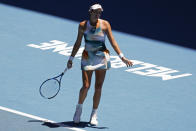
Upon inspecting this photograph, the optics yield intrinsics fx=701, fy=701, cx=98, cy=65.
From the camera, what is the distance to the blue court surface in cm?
1239

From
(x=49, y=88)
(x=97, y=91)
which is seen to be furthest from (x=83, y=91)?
(x=49, y=88)

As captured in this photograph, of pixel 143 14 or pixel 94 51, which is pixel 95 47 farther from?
pixel 143 14

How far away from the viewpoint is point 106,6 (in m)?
20.8

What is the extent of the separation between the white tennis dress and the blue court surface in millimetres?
1098

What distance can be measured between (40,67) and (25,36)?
2.55m

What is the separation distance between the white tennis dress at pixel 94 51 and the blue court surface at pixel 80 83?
1.10m

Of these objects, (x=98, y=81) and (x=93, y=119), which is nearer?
(x=98, y=81)

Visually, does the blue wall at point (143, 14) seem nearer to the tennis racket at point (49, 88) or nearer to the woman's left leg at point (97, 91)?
the woman's left leg at point (97, 91)

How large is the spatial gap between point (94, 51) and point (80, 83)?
2.63 metres

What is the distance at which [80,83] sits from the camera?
1442 centimetres

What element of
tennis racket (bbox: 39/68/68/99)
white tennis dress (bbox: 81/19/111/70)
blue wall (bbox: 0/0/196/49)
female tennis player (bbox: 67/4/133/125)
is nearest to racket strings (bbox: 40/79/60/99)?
tennis racket (bbox: 39/68/68/99)

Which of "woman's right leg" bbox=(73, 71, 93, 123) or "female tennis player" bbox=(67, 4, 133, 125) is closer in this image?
"female tennis player" bbox=(67, 4, 133, 125)

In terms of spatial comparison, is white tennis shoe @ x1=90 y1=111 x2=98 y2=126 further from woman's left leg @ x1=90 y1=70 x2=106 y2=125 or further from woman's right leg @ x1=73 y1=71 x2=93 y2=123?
woman's right leg @ x1=73 y1=71 x2=93 y2=123

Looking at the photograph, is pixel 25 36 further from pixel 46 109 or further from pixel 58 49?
pixel 46 109
